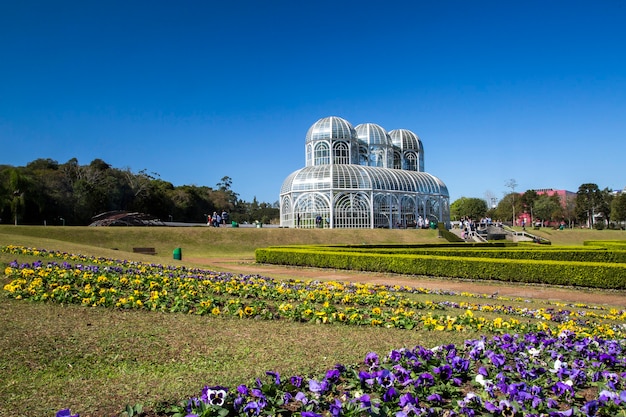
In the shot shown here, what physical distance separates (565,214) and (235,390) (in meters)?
112

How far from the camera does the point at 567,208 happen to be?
346ft

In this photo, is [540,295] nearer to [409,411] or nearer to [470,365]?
[470,365]

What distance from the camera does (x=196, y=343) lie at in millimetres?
6383

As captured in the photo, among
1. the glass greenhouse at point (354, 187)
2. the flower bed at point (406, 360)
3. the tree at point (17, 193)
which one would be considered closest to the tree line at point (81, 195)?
the tree at point (17, 193)

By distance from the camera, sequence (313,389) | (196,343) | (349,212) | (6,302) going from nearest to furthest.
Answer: (313,389), (196,343), (6,302), (349,212)

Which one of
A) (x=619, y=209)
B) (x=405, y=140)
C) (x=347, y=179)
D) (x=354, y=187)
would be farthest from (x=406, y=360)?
(x=619, y=209)

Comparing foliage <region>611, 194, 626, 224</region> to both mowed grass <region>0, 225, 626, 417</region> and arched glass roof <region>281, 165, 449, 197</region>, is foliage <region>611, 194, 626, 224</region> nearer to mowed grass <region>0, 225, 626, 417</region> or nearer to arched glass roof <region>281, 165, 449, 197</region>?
arched glass roof <region>281, 165, 449, 197</region>

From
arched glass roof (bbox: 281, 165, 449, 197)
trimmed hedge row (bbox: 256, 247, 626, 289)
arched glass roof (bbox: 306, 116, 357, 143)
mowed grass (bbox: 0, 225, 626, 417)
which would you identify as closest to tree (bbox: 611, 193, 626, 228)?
arched glass roof (bbox: 281, 165, 449, 197)

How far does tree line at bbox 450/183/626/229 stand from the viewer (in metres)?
84.0

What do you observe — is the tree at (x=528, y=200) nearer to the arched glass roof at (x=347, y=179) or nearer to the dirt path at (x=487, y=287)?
the arched glass roof at (x=347, y=179)

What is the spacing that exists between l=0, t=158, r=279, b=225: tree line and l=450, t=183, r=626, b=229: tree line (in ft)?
176

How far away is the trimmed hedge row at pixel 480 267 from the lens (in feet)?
54.6

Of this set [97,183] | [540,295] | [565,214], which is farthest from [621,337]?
[565,214]

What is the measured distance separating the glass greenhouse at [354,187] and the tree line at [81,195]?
19.4 metres
